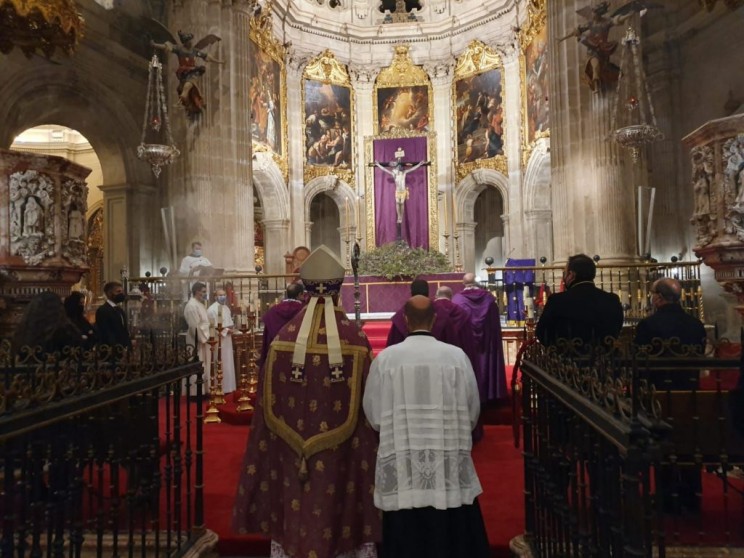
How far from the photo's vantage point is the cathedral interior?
11.8m

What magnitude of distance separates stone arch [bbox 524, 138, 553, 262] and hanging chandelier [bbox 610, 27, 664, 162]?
7659 millimetres

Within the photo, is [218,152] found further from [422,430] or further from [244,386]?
[422,430]

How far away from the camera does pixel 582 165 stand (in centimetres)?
1213

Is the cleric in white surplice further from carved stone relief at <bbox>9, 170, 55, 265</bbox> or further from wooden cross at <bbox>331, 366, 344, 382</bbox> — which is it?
carved stone relief at <bbox>9, 170, 55, 265</bbox>

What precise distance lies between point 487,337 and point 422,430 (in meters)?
4.27

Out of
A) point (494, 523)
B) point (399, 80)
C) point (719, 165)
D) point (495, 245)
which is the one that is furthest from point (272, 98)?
point (494, 523)

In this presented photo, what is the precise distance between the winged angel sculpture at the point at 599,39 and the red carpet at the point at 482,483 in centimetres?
763

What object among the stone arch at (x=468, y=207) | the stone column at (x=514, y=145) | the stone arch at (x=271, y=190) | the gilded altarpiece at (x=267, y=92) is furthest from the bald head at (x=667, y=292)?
the stone arch at (x=468, y=207)

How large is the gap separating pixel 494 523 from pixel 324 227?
21.0m

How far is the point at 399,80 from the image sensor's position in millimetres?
22125

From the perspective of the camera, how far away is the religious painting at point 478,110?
20.4 meters

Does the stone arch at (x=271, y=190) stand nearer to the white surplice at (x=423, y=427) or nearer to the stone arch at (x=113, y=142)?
the stone arch at (x=113, y=142)

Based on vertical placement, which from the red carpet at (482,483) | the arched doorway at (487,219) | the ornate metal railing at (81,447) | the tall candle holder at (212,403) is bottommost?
the red carpet at (482,483)

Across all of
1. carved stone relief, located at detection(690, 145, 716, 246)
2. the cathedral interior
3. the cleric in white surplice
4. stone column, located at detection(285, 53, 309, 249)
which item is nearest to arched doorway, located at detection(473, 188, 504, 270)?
the cathedral interior
